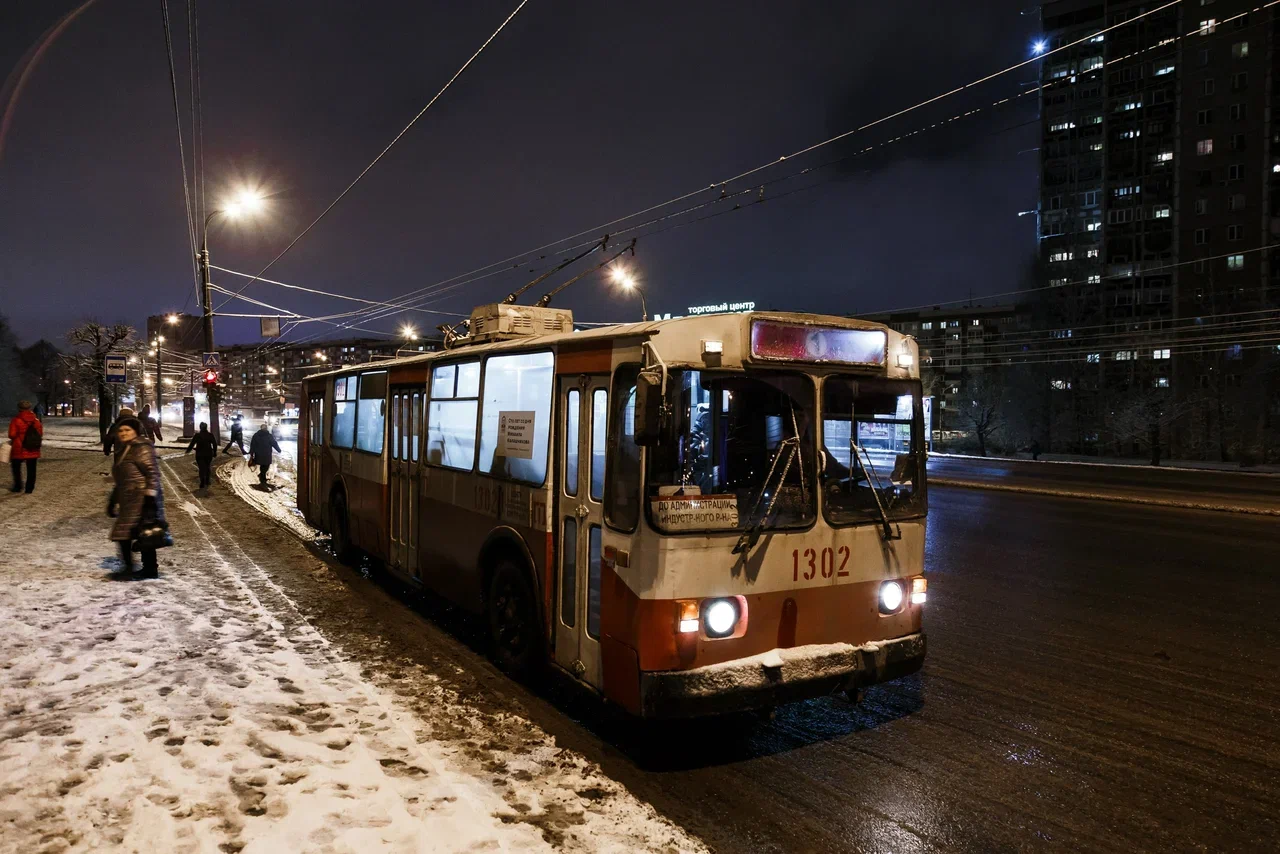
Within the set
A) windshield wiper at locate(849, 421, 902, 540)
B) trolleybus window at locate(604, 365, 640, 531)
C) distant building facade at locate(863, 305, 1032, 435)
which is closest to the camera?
trolleybus window at locate(604, 365, 640, 531)

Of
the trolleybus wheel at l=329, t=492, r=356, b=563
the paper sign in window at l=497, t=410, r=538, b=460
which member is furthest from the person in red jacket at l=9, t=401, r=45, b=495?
the paper sign in window at l=497, t=410, r=538, b=460

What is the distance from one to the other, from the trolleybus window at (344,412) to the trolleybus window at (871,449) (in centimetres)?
757

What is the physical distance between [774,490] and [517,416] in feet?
7.85

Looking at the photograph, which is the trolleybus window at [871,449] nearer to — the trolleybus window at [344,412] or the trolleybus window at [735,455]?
the trolleybus window at [735,455]

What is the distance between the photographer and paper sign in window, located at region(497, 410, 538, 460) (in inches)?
235

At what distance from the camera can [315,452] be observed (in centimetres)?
1262

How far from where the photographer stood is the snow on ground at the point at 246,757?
12.1 feet

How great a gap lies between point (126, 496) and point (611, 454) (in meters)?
6.87

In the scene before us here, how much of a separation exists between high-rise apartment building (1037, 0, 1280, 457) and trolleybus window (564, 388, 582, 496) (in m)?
47.2

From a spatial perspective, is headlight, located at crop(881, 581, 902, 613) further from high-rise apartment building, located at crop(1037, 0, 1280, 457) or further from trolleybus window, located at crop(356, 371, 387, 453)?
high-rise apartment building, located at crop(1037, 0, 1280, 457)

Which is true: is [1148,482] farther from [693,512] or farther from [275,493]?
[693,512]

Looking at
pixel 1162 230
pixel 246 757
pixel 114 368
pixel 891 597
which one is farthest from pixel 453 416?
pixel 1162 230

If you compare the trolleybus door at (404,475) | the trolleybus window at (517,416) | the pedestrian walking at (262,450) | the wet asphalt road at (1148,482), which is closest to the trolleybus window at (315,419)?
the trolleybus door at (404,475)

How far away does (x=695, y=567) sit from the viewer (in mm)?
4484
